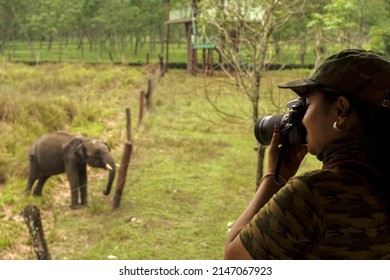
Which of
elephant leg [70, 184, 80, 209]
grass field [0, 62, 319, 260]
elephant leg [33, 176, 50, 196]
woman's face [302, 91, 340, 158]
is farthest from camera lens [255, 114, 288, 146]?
elephant leg [33, 176, 50, 196]

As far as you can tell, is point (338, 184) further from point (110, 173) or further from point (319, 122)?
point (110, 173)

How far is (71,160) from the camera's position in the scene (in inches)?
239

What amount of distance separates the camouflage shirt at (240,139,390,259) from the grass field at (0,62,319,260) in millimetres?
3400

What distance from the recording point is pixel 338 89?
3.65 ft

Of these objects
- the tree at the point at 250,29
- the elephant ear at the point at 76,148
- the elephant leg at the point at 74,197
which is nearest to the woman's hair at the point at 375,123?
the tree at the point at 250,29

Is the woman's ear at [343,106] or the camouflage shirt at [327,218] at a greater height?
the woman's ear at [343,106]

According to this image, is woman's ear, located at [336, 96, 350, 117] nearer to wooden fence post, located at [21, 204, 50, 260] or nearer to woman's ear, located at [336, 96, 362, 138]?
woman's ear, located at [336, 96, 362, 138]

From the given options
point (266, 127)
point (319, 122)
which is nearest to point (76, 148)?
point (266, 127)

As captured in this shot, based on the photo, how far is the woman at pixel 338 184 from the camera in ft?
3.39

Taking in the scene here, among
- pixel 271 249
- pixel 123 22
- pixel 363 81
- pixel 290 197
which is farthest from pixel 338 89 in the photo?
pixel 123 22

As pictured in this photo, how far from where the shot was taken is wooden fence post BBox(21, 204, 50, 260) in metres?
3.42

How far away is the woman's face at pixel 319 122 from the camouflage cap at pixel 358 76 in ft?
0.14

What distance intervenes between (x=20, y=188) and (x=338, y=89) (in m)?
6.02

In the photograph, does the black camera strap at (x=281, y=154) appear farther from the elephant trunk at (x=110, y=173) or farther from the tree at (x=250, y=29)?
the elephant trunk at (x=110, y=173)
